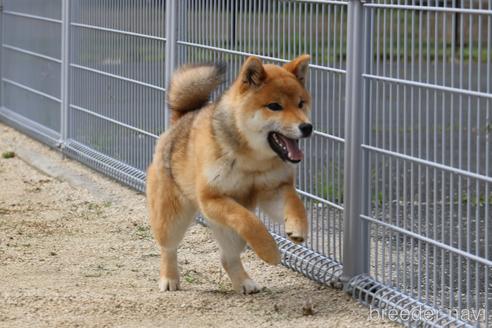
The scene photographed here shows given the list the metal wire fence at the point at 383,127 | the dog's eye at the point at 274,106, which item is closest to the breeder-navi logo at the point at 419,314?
the metal wire fence at the point at 383,127

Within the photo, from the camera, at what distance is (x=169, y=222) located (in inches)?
249

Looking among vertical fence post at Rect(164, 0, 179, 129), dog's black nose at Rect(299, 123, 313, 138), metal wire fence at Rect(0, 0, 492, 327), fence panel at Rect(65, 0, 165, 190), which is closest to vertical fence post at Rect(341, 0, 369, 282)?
metal wire fence at Rect(0, 0, 492, 327)

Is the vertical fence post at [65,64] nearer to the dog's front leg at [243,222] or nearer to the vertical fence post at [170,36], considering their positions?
the vertical fence post at [170,36]

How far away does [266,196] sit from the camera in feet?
19.7

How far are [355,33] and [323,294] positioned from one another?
1404 millimetres

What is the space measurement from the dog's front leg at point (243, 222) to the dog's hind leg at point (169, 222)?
0.44 metres

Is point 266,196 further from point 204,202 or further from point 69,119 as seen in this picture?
point 69,119

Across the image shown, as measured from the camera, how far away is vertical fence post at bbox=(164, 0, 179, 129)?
8273 millimetres

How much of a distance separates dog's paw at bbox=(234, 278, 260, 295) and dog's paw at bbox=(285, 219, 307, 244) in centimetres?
66

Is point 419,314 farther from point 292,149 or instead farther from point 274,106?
point 274,106

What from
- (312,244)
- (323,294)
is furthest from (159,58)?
(323,294)

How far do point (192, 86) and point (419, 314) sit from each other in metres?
2.09

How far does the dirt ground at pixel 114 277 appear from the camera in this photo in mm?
5645

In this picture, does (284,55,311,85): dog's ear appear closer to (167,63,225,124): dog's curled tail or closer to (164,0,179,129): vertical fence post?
(167,63,225,124): dog's curled tail
